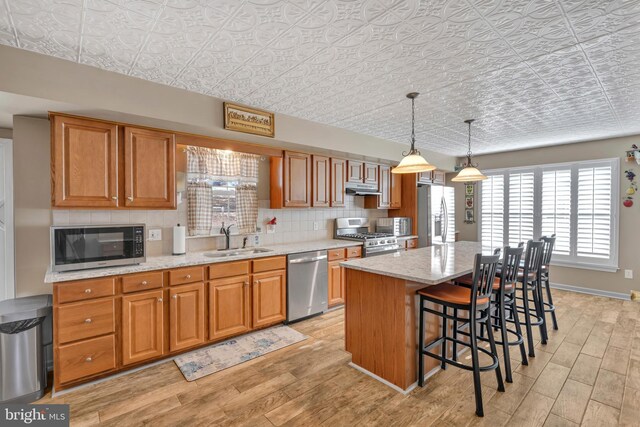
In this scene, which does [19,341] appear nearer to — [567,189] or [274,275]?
[274,275]

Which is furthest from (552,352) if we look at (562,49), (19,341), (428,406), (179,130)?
(19,341)

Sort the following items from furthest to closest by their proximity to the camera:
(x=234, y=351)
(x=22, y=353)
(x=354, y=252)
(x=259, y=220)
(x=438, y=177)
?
1. (x=438, y=177)
2. (x=354, y=252)
3. (x=259, y=220)
4. (x=234, y=351)
5. (x=22, y=353)

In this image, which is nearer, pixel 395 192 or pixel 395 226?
pixel 395 226

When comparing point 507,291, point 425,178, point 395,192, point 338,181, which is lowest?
point 507,291

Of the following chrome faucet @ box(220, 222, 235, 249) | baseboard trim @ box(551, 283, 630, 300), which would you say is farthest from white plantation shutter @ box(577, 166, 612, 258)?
chrome faucet @ box(220, 222, 235, 249)

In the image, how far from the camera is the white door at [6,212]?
2.75 m

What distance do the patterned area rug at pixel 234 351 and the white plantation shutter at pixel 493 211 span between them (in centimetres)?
438

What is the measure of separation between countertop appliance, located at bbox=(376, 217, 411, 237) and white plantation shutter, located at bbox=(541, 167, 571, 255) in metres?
2.31

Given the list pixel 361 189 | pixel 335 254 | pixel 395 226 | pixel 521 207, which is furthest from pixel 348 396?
pixel 521 207

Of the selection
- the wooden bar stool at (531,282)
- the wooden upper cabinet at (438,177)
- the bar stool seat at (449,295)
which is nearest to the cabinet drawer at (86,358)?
the bar stool seat at (449,295)

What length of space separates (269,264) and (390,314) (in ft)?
5.05

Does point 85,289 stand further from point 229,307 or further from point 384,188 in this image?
point 384,188

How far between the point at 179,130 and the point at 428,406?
3.16 m

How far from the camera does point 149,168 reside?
2770 millimetres
